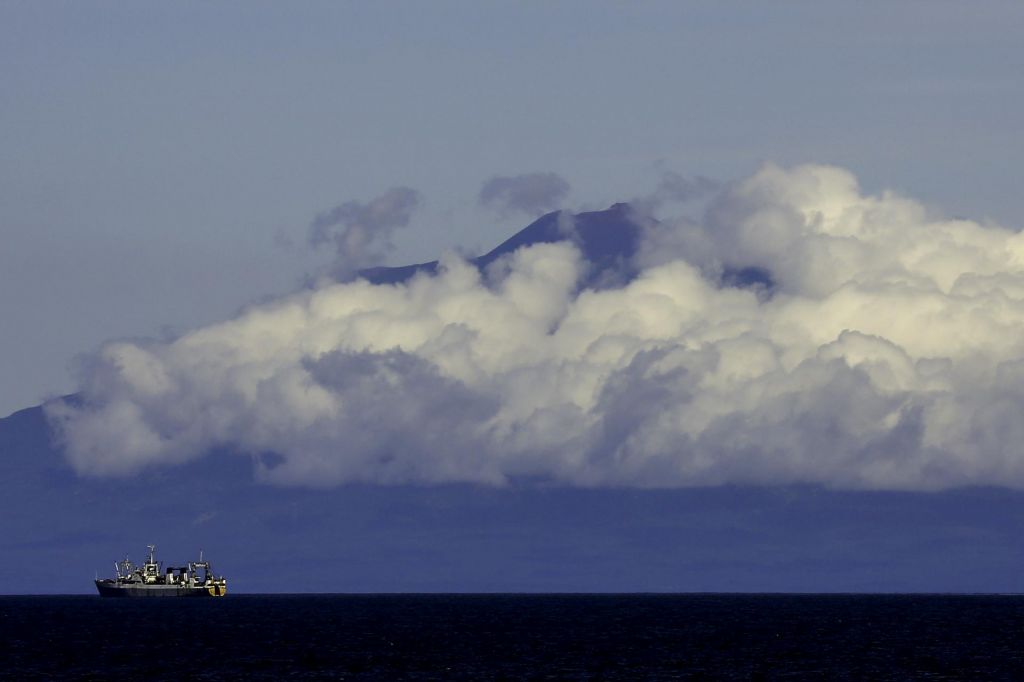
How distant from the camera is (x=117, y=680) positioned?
190m

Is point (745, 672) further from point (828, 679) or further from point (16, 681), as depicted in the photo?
point (16, 681)

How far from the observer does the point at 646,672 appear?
651 ft

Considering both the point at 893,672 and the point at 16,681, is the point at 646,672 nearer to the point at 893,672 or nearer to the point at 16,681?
the point at 893,672

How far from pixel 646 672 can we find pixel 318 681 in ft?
123

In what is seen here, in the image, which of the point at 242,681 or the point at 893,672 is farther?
the point at 893,672

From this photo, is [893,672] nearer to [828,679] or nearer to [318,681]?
[828,679]

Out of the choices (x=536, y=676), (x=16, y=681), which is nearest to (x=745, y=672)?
(x=536, y=676)

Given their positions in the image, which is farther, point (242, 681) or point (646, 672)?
point (646, 672)

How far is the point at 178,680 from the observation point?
620 feet

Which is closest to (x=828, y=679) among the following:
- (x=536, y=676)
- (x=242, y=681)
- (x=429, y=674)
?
(x=536, y=676)

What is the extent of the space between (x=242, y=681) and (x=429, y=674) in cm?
2133

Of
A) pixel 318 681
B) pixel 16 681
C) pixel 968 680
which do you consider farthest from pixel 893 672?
pixel 16 681

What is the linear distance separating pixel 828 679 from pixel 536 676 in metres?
30.9

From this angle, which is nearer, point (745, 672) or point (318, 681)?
point (318, 681)
